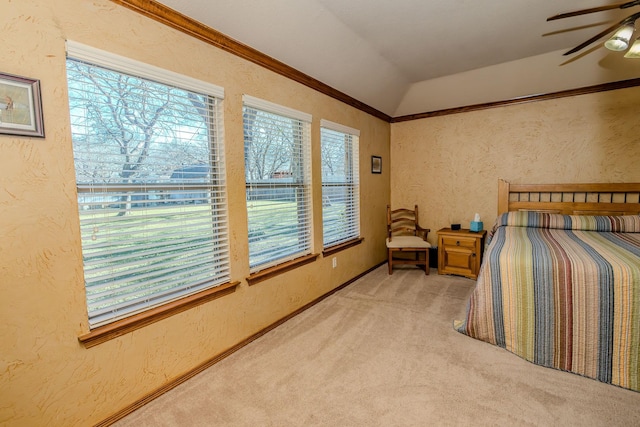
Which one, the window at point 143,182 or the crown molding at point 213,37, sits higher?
the crown molding at point 213,37

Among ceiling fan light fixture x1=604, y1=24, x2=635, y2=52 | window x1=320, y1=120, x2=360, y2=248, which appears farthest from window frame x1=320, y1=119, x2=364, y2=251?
ceiling fan light fixture x1=604, y1=24, x2=635, y2=52

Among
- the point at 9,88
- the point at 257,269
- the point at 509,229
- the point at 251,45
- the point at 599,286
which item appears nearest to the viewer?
the point at 9,88

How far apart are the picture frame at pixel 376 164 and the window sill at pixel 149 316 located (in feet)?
8.67

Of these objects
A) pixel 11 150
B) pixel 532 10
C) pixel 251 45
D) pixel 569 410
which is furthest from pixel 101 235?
pixel 532 10

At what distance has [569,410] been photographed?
1605 millimetres

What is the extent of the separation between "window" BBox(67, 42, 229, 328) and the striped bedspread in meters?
2.03

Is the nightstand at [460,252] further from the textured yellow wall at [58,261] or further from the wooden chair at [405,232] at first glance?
the textured yellow wall at [58,261]

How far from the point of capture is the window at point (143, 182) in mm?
1510

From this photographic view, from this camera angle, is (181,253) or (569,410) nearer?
(569,410)

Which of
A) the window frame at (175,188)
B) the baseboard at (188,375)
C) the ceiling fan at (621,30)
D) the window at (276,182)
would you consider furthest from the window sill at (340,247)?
the ceiling fan at (621,30)

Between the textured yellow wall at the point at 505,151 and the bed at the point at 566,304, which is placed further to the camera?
the textured yellow wall at the point at 505,151

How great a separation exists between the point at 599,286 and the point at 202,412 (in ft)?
8.23

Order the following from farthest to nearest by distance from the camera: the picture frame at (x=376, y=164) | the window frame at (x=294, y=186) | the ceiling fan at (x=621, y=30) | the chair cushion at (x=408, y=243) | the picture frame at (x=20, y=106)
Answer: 1. the picture frame at (x=376, y=164)
2. the chair cushion at (x=408, y=243)
3. the window frame at (x=294, y=186)
4. the ceiling fan at (x=621, y=30)
5. the picture frame at (x=20, y=106)

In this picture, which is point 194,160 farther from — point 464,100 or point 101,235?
point 464,100
